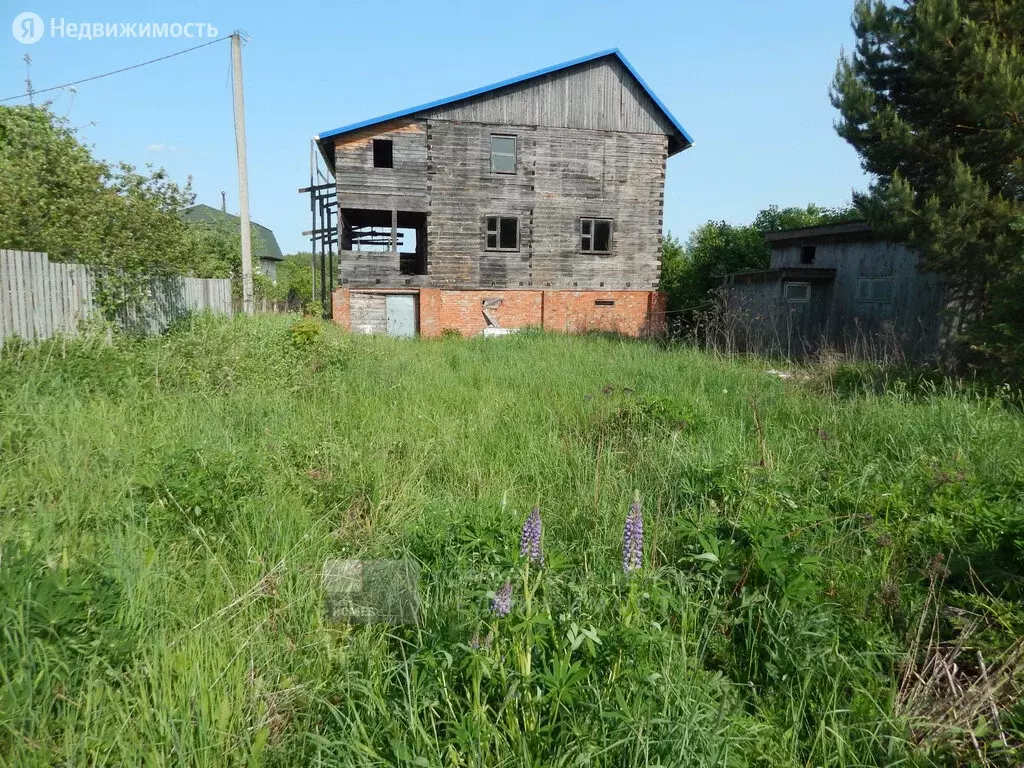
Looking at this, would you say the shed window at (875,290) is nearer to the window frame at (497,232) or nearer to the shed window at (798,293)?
the shed window at (798,293)

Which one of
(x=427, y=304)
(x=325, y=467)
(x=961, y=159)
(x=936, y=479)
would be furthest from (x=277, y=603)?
(x=427, y=304)

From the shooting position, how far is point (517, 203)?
2006 centimetres

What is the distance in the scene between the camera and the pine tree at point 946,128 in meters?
9.72

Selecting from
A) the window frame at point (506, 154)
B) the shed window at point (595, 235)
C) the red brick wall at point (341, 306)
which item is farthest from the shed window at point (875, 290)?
the red brick wall at point (341, 306)

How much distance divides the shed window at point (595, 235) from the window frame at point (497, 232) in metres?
2.44

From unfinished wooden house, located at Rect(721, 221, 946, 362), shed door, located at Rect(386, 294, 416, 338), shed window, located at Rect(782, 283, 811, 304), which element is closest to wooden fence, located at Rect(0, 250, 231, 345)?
shed door, located at Rect(386, 294, 416, 338)

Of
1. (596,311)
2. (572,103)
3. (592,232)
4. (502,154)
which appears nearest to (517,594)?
(596,311)

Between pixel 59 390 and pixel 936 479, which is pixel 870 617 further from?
pixel 59 390

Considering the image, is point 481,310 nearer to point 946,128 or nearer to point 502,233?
point 502,233

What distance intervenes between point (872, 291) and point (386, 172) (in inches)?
602

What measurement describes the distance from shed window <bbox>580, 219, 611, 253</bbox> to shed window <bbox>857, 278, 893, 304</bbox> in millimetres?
8322

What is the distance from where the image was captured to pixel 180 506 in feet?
10.9

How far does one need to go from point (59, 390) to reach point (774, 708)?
6.83m

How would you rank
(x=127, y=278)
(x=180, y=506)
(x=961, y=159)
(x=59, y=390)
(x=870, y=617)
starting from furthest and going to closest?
(x=961, y=159), (x=127, y=278), (x=59, y=390), (x=180, y=506), (x=870, y=617)
